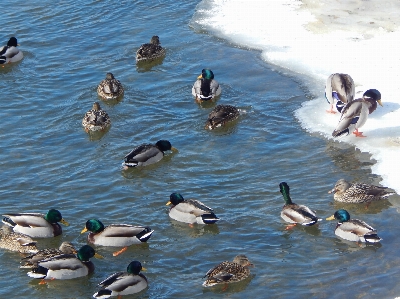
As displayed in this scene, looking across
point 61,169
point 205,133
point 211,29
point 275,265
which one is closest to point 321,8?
point 211,29

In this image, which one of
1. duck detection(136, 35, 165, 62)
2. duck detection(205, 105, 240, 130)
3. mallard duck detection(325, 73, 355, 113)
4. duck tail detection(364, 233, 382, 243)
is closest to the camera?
duck tail detection(364, 233, 382, 243)

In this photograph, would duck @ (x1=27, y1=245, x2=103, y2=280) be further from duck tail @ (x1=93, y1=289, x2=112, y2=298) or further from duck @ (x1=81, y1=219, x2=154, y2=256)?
duck tail @ (x1=93, y1=289, x2=112, y2=298)

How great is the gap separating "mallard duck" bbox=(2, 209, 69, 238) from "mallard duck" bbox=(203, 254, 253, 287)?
9.11 ft

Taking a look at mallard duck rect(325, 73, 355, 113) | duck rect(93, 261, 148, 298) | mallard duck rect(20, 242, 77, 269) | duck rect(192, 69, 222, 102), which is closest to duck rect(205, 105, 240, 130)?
duck rect(192, 69, 222, 102)

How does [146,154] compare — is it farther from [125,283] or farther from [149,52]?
[149,52]

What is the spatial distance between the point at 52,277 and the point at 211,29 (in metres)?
10.2

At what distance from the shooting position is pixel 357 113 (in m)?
14.7

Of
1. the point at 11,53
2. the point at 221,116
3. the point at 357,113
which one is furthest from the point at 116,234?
the point at 11,53

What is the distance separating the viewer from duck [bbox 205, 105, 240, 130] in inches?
605

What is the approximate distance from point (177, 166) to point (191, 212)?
83.1 inches

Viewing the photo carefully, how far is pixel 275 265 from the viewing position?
1127cm

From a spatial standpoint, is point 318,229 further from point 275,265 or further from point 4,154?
point 4,154

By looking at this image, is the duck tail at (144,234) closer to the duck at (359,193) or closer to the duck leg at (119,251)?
the duck leg at (119,251)

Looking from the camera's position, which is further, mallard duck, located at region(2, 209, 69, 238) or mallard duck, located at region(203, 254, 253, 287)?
mallard duck, located at region(2, 209, 69, 238)
